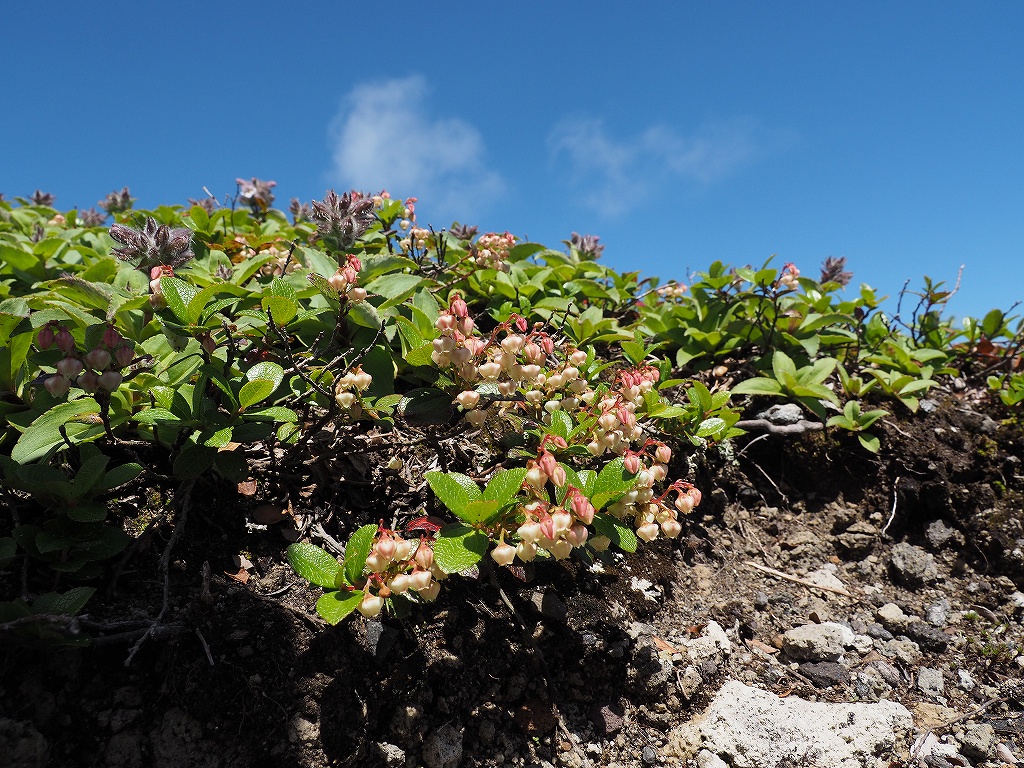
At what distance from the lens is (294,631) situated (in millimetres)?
1940

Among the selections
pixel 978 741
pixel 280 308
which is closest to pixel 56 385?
pixel 280 308

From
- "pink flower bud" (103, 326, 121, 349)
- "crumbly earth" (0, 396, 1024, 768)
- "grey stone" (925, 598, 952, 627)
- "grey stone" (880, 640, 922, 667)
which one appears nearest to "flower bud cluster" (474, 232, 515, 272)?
"crumbly earth" (0, 396, 1024, 768)

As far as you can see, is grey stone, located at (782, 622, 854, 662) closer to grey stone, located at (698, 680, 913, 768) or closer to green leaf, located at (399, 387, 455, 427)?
grey stone, located at (698, 680, 913, 768)

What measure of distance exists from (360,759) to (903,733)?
197cm

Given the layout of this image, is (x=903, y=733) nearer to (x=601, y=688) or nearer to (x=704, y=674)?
(x=704, y=674)

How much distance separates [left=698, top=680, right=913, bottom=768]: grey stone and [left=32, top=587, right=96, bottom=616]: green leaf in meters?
2.05

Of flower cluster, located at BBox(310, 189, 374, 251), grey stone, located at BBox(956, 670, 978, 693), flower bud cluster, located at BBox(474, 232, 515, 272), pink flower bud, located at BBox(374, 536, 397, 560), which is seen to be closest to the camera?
pink flower bud, located at BBox(374, 536, 397, 560)

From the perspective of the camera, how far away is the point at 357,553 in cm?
165

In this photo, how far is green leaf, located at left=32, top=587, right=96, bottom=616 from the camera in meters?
1.68

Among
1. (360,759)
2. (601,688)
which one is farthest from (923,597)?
(360,759)

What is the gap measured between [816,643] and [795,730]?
48cm

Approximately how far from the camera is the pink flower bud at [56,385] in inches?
66.8

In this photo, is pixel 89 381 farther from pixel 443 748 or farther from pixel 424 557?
pixel 443 748

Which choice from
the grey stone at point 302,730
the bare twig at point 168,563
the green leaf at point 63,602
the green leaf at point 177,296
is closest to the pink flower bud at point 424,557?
the grey stone at point 302,730
